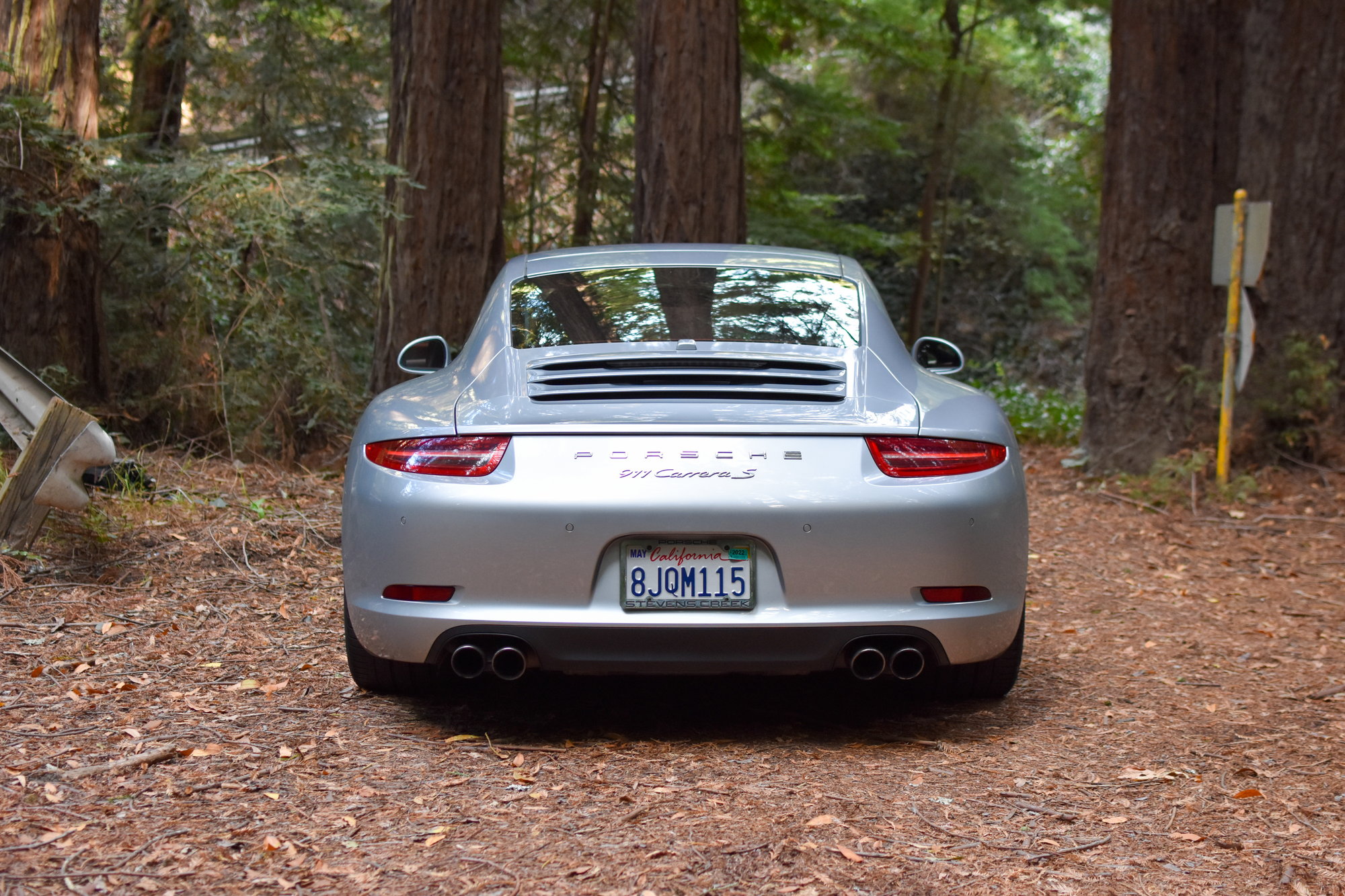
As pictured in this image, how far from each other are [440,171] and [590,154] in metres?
5.83

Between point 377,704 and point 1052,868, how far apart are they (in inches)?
90.4

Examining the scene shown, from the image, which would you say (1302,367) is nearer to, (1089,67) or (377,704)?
(377,704)

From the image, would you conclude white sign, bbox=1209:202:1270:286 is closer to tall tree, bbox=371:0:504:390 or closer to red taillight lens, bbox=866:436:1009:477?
tall tree, bbox=371:0:504:390

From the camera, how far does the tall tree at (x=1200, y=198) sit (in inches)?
359

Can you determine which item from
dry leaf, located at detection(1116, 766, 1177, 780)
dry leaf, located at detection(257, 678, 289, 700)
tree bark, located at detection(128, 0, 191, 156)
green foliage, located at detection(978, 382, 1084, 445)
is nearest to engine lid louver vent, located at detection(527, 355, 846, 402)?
dry leaf, located at detection(1116, 766, 1177, 780)

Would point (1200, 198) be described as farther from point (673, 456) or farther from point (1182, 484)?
point (673, 456)

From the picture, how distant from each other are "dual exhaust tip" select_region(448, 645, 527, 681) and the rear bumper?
5 cm

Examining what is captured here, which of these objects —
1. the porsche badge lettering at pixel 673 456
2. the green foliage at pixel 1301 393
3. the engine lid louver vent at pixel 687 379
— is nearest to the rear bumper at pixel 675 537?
the porsche badge lettering at pixel 673 456

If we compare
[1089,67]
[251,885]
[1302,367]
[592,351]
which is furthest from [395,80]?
[1089,67]

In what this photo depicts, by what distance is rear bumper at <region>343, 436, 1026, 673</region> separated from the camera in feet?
11.2

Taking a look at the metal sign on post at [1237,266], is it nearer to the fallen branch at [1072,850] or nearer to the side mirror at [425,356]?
the side mirror at [425,356]

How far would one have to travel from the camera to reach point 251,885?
8.77ft

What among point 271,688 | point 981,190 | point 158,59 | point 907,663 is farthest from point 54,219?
point 981,190

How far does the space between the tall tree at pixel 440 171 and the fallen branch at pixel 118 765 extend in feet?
19.4
